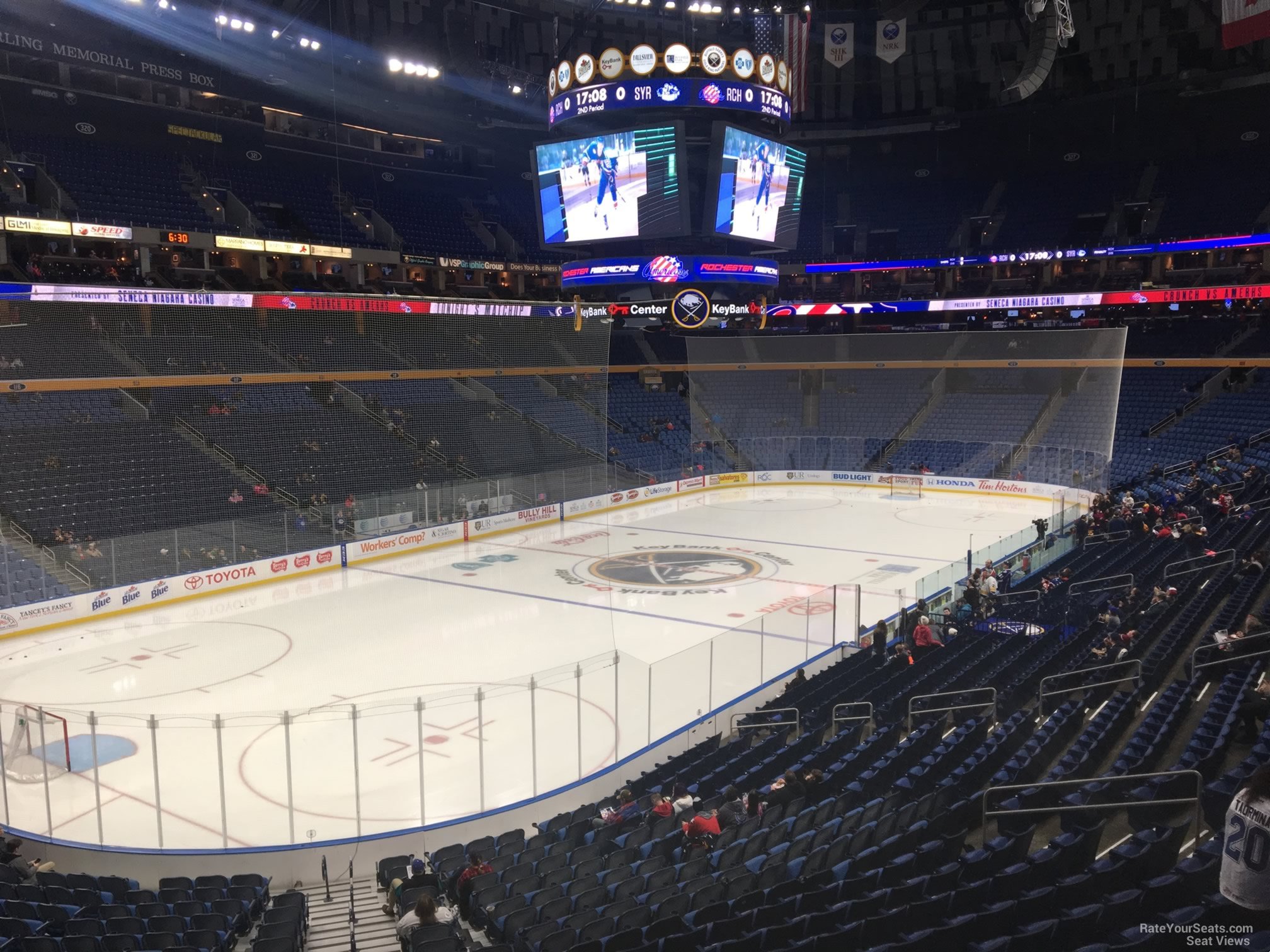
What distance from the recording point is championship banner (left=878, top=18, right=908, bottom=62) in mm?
26531

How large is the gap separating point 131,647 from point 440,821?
10.1 meters

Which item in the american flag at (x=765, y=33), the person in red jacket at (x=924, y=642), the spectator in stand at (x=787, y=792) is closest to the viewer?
the spectator in stand at (x=787, y=792)

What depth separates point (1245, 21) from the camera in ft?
30.5

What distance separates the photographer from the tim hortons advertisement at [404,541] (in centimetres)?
2483

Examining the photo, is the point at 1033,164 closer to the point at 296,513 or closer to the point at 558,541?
the point at 558,541

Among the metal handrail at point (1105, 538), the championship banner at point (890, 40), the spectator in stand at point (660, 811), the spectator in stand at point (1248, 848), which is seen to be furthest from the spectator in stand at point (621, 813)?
the championship banner at point (890, 40)

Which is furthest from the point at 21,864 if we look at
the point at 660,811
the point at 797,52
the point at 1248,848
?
the point at 797,52

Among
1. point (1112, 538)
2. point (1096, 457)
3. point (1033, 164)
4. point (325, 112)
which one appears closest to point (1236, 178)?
point (1033, 164)

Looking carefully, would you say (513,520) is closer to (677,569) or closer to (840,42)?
(677,569)

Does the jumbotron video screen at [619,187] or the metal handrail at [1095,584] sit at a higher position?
the jumbotron video screen at [619,187]

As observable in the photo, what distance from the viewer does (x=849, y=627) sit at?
659 inches

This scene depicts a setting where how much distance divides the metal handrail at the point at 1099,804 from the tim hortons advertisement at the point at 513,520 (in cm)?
2195

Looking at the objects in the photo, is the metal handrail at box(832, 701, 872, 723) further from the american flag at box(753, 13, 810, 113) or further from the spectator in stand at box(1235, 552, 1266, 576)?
the american flag at box(753, 13, 810, 113)

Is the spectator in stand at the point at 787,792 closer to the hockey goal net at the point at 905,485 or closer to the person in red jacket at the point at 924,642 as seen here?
the person in red jacket at the point at 924,642
